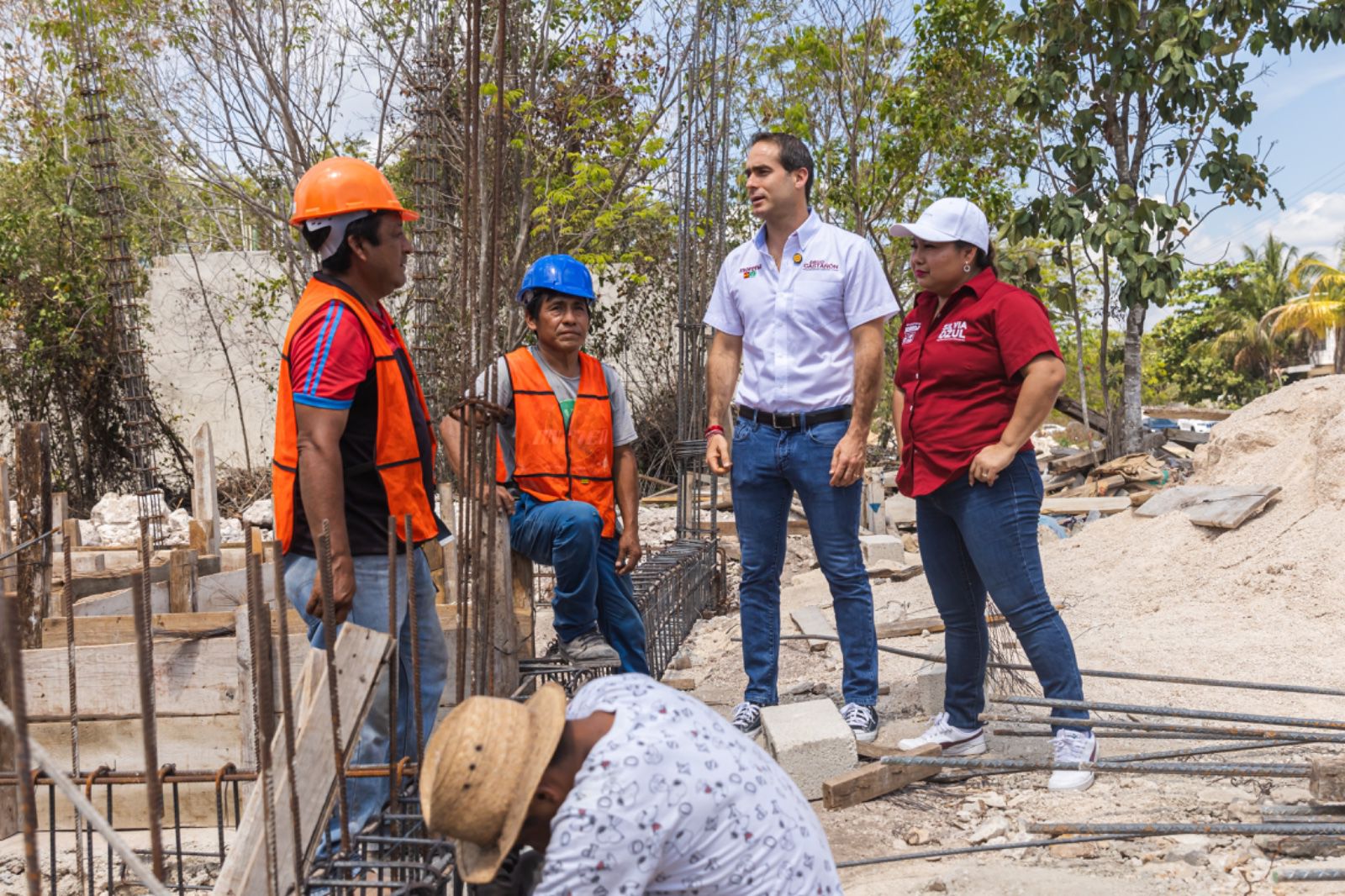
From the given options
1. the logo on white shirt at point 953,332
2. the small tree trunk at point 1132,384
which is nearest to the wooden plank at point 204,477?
the logo on white shirt at point 953,332

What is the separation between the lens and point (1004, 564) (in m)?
3.35

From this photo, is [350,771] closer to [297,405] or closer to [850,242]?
[297,405]

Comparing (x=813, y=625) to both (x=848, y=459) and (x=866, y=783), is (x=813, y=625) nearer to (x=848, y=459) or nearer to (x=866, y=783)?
(x=848, y=459)

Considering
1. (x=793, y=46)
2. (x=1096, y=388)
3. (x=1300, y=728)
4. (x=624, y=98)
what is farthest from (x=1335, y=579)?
(x=1096, y=388)

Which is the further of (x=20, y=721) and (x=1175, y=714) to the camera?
(x=1175, y=714)

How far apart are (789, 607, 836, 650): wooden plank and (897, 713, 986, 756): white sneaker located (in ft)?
6.42

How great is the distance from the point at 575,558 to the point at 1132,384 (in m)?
9.13

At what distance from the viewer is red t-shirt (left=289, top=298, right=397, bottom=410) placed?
264cm

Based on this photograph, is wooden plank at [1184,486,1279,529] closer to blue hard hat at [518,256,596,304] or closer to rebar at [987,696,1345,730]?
rebar at [987,696,1345,730]

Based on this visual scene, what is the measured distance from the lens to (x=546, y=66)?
1015 cm

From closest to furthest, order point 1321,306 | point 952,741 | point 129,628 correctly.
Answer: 1. point 952,741
2. point 129,628
3. point 1321,306

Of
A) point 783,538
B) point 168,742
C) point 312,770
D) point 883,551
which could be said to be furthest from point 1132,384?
point 312,770

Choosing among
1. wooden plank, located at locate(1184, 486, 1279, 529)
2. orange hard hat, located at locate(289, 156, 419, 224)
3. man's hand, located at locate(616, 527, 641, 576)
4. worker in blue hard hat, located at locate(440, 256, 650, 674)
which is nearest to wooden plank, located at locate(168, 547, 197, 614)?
worker in blue hard hat, located at locate(440, 256, 650, 674)

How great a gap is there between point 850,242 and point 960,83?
10834mm
